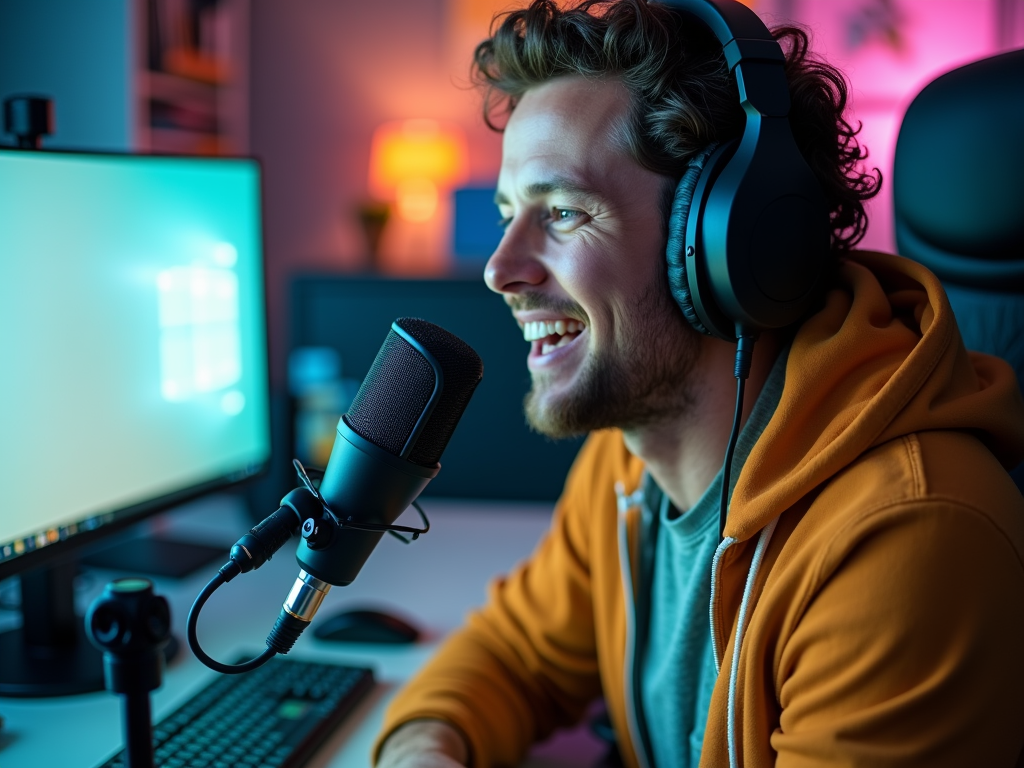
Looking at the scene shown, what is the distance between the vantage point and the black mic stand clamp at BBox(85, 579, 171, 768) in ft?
2.21

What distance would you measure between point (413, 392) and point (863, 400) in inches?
14.6

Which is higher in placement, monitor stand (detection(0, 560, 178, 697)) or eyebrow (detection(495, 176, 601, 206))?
eyebrow (detection(495, 176, 601, 206))

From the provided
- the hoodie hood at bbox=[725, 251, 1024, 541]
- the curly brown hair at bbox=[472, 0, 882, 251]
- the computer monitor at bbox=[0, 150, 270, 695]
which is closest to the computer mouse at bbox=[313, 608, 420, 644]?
the computer monitor at bbox=[0, 150, 270, 695]

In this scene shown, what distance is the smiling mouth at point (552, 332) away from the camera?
3.14 feet

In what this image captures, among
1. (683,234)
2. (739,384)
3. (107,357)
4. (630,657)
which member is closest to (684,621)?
(630,657)

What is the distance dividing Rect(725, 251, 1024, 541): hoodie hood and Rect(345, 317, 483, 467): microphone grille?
0.26 metres

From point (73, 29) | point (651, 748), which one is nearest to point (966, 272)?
point (651, 748)

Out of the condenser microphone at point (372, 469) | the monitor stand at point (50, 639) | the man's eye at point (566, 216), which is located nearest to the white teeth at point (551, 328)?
the man's eye at point (566, 216)

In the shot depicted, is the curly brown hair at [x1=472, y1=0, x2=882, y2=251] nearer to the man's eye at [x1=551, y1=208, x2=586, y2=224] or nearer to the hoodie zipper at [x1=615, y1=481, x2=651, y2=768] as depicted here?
Result: the man's eye at [x1=551, y1=208, x2=586, y2=224]

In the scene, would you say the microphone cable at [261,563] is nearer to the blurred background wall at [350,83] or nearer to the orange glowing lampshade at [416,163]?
the blurred background wall at [350,83]

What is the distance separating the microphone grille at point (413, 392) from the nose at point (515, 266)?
0.28m

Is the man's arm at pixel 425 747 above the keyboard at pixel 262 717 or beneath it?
beneath

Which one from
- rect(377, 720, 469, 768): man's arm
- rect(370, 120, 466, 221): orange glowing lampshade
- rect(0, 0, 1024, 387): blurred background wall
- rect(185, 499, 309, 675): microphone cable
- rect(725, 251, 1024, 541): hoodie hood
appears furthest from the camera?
rect(370, 120, 466, 221): orange glowing lampshade

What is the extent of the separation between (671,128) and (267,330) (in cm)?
63
